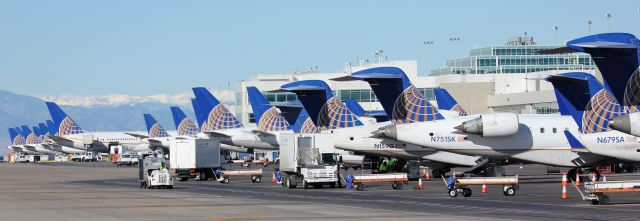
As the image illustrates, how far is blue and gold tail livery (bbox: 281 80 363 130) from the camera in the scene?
7669 cm

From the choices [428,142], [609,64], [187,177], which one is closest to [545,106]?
[187,177]

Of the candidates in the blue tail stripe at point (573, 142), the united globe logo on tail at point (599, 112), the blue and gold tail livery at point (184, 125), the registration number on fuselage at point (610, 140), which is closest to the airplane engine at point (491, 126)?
the blue tail stripe at point (573, 142)

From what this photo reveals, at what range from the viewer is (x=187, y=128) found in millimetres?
152500

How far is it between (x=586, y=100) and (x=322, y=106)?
2353 centimetres

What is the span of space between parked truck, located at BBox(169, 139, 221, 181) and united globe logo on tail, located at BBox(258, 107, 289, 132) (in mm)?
26439

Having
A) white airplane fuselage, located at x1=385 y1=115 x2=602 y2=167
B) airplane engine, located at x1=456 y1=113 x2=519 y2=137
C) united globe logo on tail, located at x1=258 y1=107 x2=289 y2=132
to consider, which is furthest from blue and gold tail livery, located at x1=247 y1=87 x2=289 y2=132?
airplane engine, located at x1=456 y1=113 x2=519 y2=137

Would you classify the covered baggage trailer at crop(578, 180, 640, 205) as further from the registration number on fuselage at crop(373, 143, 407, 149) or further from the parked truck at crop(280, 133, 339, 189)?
the registration number on fuselage at crop(373, 143, 407, 149)

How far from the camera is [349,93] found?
18088 centimetres

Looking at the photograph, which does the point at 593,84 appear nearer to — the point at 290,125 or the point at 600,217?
the point at 600,217

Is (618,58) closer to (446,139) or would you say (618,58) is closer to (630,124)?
(630,124)

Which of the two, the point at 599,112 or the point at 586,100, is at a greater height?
the point at 586,100

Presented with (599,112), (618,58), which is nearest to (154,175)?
(599,112)

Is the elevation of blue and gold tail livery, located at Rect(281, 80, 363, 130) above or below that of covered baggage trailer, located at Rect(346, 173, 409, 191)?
above

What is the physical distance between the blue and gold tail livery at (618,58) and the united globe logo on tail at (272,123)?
211 ft
